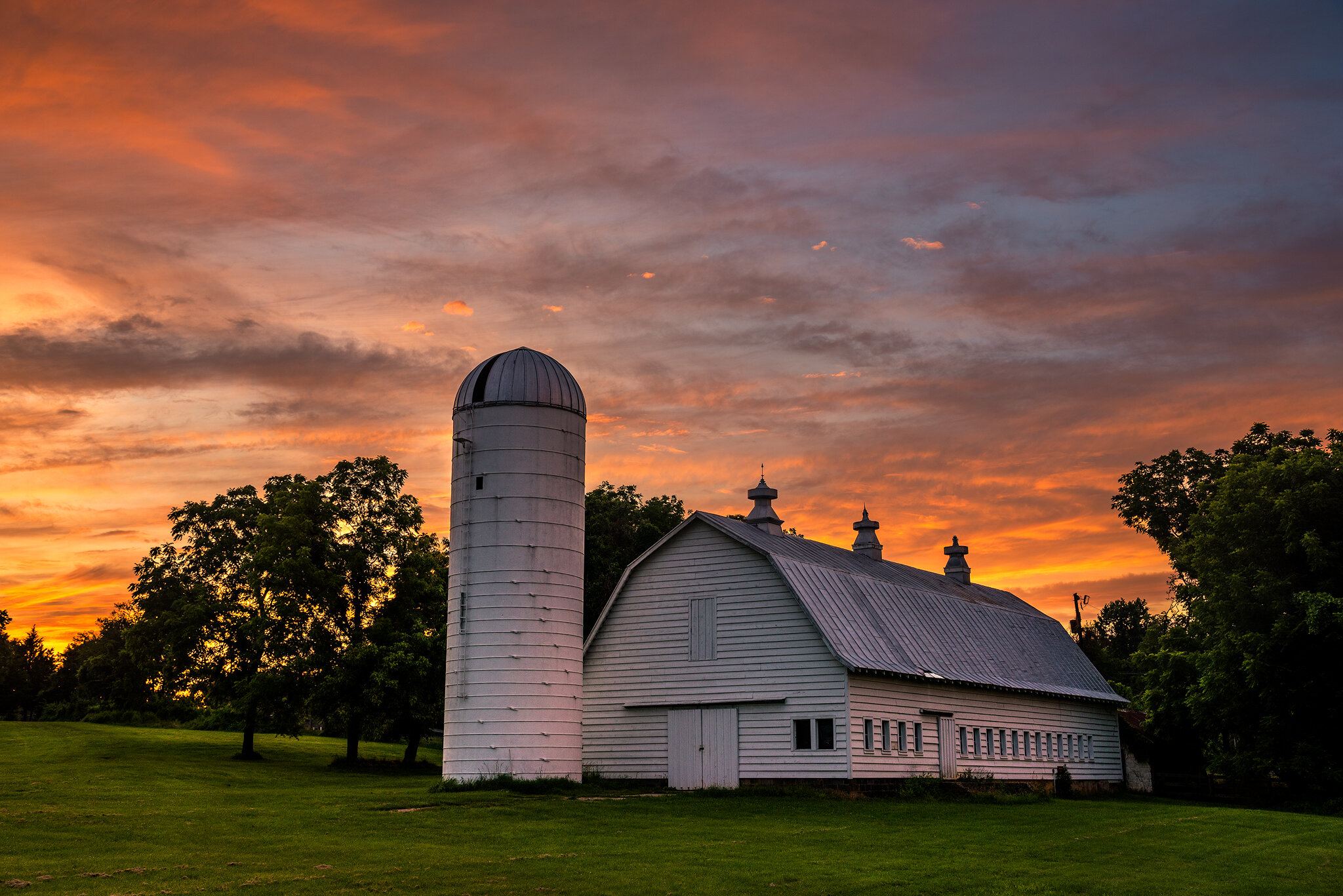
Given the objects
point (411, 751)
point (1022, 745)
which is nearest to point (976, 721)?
point (1022, 745)

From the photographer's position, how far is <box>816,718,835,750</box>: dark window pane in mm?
31156

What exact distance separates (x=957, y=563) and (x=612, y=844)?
124 ft

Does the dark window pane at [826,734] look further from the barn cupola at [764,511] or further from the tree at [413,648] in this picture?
the tree at [413,648]

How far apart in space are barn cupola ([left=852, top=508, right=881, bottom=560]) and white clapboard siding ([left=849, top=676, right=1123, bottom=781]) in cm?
831

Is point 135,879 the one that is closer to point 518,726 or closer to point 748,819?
point 748,819

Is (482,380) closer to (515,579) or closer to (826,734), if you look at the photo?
(515,579)

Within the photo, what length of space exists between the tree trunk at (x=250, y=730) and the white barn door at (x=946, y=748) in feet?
85.3

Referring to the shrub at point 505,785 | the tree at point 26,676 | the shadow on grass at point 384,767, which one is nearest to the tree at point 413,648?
the shadow on grass at point 384,767

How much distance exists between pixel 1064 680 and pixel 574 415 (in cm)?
2473

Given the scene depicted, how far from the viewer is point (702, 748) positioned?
109 feet

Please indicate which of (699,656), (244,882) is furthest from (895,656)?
(244,882)

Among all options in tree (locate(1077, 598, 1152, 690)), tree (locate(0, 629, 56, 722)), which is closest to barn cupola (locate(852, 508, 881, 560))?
tree (locate(1077, 598, 1152, 690))

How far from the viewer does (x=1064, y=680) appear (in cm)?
4622

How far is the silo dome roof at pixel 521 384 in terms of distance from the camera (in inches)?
1264
